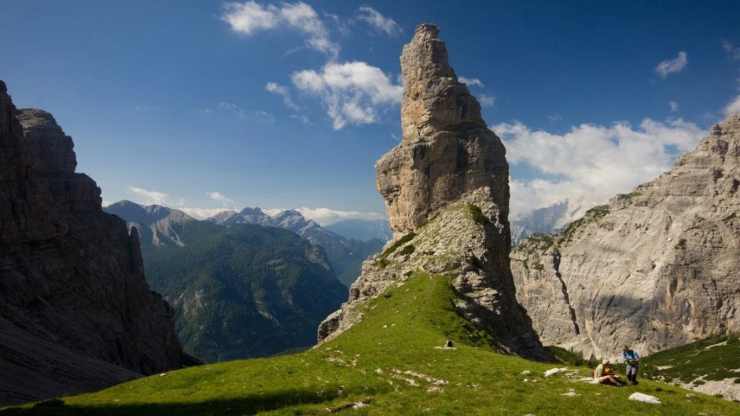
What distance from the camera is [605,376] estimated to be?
1021 inches

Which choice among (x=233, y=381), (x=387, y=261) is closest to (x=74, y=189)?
(x=387, y=261)

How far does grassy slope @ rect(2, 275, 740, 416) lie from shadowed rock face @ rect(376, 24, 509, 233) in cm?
6170

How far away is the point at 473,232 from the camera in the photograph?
254 feet

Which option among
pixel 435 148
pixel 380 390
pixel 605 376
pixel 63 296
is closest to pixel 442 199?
pixel 435 148

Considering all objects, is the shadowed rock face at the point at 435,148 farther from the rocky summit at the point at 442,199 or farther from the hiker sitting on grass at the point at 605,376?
the hiker sitting on grass at the point at 605,376

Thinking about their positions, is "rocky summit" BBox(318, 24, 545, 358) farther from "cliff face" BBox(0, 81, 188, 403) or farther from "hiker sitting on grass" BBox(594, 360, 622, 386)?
A: "cliff face" BBox(0, 81, 188, 403)

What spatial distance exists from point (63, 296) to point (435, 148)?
100095 mm

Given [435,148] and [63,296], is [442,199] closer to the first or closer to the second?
[435,148]

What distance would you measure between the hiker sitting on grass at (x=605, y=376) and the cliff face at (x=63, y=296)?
62866 mm

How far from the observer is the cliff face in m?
71.1

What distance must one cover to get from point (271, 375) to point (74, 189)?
179869 mm

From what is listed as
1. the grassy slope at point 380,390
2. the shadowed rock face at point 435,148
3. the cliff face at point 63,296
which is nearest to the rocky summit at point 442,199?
the shadowed rock face at point 435,148

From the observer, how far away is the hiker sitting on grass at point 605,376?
84.0 ft

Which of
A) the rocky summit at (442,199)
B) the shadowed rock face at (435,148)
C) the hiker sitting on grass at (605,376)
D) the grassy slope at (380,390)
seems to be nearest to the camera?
the grassy slope at (380,390)
